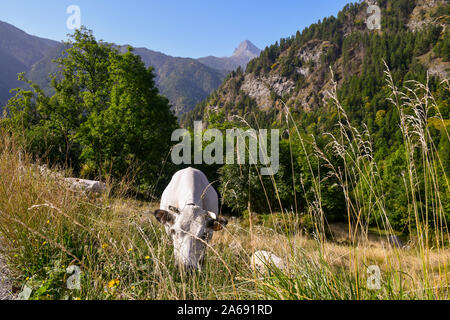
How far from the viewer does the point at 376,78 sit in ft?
307

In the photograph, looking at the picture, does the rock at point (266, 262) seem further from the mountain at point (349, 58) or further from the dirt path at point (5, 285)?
the mountain at point (349, 58)

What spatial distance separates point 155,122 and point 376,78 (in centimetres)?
10415

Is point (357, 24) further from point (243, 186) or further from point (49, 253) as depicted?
point (49, 253)

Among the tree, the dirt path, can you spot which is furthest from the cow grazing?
the tree

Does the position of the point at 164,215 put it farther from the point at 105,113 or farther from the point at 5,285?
the point at 105,113

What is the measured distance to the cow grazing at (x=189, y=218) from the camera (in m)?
3.37

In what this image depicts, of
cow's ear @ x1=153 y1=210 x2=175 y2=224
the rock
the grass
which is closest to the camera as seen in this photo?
the grass

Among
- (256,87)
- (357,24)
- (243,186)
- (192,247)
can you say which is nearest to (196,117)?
(256,87)

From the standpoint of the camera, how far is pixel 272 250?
221 centimetres

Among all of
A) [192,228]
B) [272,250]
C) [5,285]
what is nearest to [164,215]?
[192,228]

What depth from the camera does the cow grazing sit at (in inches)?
132

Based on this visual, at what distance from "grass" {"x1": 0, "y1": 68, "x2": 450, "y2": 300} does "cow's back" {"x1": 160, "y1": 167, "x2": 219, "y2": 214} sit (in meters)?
1.01

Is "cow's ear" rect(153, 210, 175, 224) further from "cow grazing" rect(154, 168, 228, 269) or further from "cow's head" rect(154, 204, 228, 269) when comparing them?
"cow's head" rect(154, 204, 228, 269)
